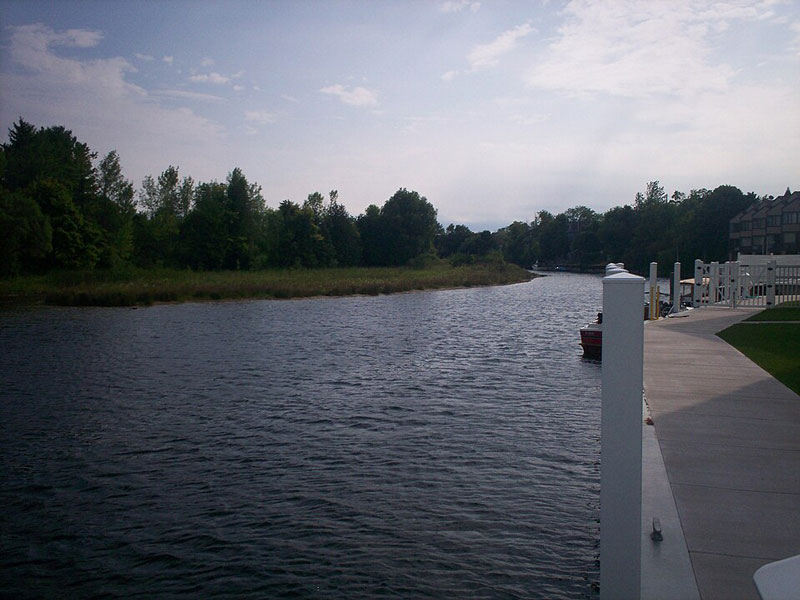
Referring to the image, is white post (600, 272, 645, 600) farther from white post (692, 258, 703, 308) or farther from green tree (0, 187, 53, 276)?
green tree (0, 187, 53, 276)

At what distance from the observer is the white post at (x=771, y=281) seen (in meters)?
22.8

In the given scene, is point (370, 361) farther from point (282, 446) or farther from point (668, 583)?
point (668, 583)

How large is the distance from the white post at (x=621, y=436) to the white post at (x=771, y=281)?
71.2 feet

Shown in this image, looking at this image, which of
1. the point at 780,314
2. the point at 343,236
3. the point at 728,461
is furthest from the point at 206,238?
the point at 728,461

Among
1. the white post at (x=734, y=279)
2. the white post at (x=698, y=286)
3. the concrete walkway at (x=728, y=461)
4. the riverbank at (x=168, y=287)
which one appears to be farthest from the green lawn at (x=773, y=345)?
the riverbank at (x=168, y=287)

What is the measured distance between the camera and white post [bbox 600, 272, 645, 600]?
3820mm

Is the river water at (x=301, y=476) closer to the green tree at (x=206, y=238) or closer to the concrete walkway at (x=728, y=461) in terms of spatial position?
the concrete walkway at (x=728, y=461)

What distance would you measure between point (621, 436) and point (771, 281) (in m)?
22.3

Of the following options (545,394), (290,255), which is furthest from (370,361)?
(290,255)

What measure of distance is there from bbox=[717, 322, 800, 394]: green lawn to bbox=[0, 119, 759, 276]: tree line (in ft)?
168

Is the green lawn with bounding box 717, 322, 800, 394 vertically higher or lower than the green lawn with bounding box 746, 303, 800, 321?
lower

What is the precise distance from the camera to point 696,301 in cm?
2609

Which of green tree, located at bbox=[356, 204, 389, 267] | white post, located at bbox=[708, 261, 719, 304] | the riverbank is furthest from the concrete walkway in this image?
green tree, located at bbox=[356, 204, 389, 267]

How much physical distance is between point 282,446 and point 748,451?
6844 mm
